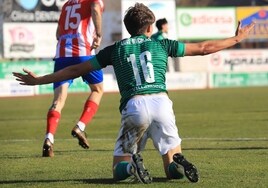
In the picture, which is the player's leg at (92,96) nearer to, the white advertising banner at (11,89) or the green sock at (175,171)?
the green sock at (175,171)

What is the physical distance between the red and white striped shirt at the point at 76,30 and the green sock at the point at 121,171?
3.65 m

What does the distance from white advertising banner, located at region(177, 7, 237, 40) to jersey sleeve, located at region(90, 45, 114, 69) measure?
153 feet

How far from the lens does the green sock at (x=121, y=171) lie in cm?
754

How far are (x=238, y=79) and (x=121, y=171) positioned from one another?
136 feet

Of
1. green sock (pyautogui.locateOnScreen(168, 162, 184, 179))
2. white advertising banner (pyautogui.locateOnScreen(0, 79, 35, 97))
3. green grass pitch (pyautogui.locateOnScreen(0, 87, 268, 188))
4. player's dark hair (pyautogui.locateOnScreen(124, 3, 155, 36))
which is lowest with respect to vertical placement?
white advertising banner (pyautogui.locateOnScreen(0, 79, 35, 97))

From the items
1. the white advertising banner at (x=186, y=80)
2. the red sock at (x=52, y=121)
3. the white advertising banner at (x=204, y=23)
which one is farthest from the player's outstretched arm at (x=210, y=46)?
the white advertising banner at (x=204, y=23)

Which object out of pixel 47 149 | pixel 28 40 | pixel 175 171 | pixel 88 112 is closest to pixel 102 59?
pixel 175 171

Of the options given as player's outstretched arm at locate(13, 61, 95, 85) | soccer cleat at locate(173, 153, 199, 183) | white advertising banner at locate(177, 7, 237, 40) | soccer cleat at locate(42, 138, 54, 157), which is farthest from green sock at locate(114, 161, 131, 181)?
white advertising banner at locate(177, 7, 237, 40)

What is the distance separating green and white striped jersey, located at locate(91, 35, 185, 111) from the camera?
7535mm

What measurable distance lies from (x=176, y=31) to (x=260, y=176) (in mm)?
45392

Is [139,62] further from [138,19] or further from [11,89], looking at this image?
[11,89]

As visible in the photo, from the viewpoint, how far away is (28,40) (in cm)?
4678

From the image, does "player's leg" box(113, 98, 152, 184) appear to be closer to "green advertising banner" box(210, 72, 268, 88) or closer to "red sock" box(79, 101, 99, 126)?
"red sock" box(79, 101, 99, 126)

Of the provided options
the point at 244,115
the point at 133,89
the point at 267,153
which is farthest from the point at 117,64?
the point at 244,115
